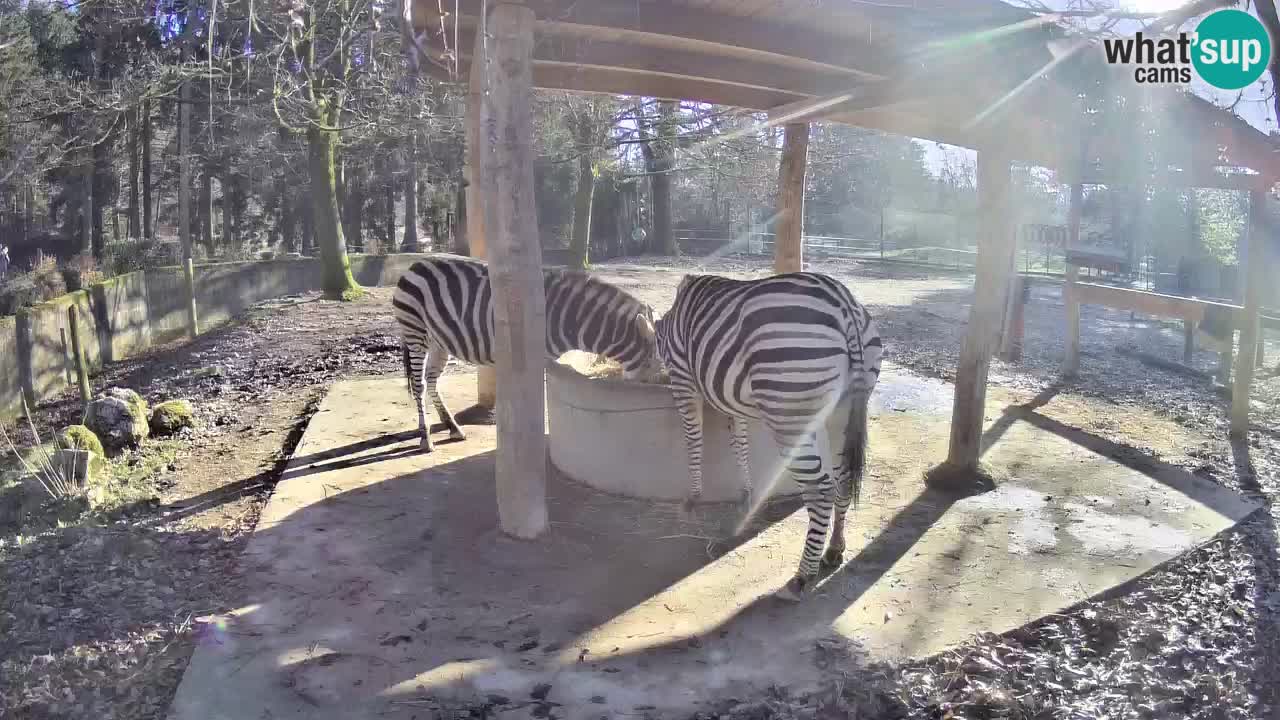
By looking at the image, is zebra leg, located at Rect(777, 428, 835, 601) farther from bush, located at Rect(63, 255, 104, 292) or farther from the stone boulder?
bush, located at Rect(63, 255, 104, 292)

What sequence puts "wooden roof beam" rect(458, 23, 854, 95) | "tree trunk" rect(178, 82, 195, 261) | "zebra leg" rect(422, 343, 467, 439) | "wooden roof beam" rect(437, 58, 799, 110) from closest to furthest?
"wooden roof beam" rect(458, 23, 854, 95)
"wooden roof beam" rect(437, 58, 799, 110)
"zebra leg" rect(422, 343, 467, 439)
"tree trunk" rect(178, 82, 195, 261)

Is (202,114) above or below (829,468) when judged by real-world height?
above

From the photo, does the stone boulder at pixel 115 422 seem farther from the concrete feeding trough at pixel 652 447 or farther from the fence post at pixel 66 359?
the fence post at pixel 66 359

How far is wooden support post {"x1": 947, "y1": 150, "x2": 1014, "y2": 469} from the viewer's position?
20.9 feet

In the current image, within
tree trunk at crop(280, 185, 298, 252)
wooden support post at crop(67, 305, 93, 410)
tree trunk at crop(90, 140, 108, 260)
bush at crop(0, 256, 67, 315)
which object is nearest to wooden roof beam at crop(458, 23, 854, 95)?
wooden support post at crop(67, 305, 93, 410)

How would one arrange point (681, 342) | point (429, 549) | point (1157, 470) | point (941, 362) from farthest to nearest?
point (941, 362) < point (1157, 470) < point (681, 342) < point (429, 549)

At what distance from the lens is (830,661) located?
12.8 ft

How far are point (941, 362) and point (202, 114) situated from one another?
23671 mm

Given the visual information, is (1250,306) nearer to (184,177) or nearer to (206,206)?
(184,177)

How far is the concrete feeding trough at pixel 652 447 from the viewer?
6039 mm

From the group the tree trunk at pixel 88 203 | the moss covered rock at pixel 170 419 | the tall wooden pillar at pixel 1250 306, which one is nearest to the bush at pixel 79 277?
the moss covered rock at pixel 170 419

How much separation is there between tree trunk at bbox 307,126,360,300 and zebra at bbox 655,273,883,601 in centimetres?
1394

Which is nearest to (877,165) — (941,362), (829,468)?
(941,362)

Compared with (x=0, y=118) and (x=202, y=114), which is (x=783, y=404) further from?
(x=202, y=114)
